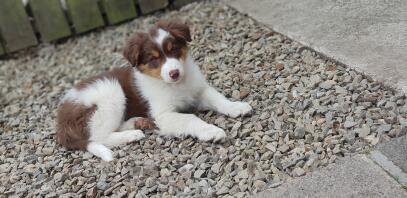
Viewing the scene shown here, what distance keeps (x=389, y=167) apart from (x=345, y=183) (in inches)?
10.7

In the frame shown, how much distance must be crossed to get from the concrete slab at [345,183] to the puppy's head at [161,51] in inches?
45.7

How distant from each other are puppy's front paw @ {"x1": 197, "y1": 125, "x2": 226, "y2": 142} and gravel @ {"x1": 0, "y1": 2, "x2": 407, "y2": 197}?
0.19ft

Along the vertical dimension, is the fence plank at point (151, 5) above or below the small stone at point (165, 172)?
above

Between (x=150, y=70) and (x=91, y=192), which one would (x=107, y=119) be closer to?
(x=150, y=70)

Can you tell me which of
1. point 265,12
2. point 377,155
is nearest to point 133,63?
point 377,155

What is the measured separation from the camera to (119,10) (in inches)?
269

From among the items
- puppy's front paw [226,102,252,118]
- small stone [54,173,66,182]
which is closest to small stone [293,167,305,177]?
puppy's front paw [226,102,252,118]

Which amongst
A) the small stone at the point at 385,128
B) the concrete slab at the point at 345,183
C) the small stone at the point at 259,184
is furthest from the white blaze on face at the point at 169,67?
the small stone at the point at 385,128

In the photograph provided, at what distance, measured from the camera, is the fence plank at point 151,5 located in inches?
270

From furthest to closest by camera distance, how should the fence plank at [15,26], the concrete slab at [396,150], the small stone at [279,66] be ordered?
the fence plank at [15,26] → the small stone at [279,66] → the concrete slab at [396,150]

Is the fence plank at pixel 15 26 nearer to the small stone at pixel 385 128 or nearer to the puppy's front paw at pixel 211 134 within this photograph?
the puppy's front paw at pixel 211 134

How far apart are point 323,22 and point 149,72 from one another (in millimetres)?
1878

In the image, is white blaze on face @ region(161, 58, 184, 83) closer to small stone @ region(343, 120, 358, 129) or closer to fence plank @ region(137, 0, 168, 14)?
small stone @ region(343, 120, 358, 129)

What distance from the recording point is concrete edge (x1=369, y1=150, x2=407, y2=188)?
3.02 metres
